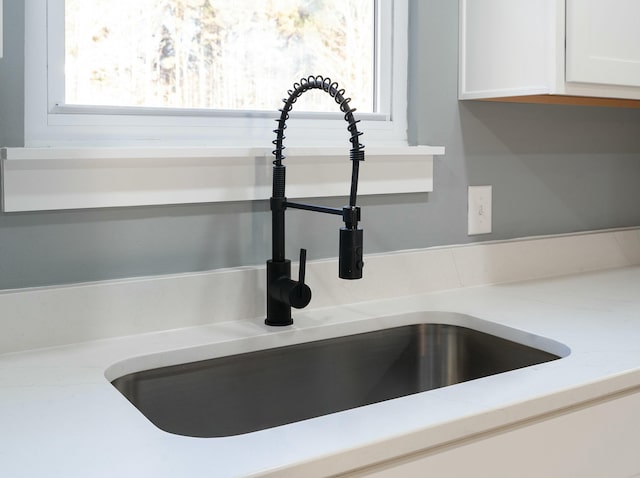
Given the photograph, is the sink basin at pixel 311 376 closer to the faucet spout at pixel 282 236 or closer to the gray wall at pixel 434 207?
the faucet spout at pixel 282 236

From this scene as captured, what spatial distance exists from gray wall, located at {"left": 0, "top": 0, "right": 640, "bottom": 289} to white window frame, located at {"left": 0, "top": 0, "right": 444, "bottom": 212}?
3 centimetres

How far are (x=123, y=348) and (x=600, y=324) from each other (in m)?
0.86

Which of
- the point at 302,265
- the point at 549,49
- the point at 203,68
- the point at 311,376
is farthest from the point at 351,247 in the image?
the point at 549,49

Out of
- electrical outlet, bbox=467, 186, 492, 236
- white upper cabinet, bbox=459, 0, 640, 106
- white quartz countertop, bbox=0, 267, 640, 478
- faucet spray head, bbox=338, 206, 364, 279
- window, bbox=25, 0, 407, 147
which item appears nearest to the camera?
white quartz countertop, bbox=0, 267, 640, 478

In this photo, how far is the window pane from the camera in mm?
1341

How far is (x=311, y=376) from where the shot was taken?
1370 millimetres

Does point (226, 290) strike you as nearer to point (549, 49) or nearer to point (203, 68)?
point (203, 68)

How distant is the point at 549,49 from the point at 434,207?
0.42 metres

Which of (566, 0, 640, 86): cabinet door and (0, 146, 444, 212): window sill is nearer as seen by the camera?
(0, 146, 444, 212): window sill

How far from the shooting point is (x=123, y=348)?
1.24 m

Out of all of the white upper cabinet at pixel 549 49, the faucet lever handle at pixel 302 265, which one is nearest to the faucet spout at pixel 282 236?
the faucet lever handle at pixel 302 265

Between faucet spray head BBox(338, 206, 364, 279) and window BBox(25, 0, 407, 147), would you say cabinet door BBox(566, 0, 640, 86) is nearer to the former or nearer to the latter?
window BBox(25, 0, 407, 147)

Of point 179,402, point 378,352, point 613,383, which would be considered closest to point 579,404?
point 613,383

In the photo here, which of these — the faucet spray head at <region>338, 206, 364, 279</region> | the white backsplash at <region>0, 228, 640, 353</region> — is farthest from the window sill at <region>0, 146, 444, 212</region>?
the faucet spray head at <region>338, 206, 364, 279</region>
